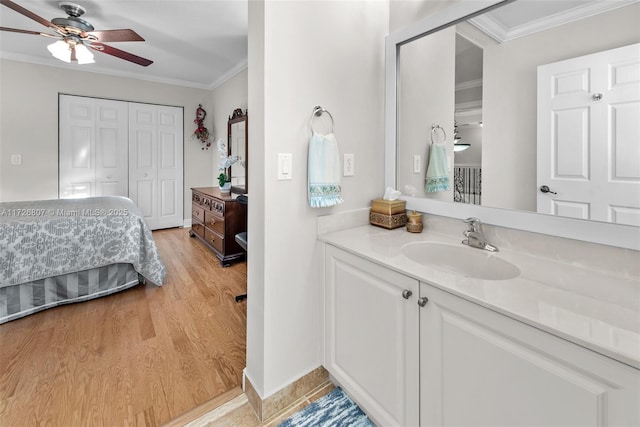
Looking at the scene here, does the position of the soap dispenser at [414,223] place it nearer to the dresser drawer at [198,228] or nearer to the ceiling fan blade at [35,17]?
the ceiling fan blade at [35,17]

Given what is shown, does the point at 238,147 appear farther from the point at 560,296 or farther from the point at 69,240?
the point at 560,296

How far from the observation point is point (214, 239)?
361cm

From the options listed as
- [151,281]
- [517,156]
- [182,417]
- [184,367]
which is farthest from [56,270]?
[517,156]

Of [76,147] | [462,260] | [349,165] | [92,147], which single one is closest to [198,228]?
[92,147]

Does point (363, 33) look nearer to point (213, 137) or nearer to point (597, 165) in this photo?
point (597, 165)

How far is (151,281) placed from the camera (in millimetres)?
2727

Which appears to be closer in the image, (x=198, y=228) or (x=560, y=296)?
(x=560, y=296)

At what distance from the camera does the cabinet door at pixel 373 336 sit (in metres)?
1.05

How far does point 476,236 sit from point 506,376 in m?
0.61

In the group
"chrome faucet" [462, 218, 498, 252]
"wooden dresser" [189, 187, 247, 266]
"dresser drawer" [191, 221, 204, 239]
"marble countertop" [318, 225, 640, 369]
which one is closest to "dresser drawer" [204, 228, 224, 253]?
"wooden dresser" [189, 187, 247, 266]

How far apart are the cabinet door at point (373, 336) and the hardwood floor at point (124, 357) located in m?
0.65

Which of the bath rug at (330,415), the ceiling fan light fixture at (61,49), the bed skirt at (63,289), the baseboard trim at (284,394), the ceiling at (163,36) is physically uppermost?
the ceiling at (163,36)

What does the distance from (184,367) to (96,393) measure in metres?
0.39

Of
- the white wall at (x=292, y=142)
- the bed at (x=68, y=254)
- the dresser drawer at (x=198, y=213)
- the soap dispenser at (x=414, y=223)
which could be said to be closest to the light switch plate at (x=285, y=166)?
the white wall at (x=292, y=142)
